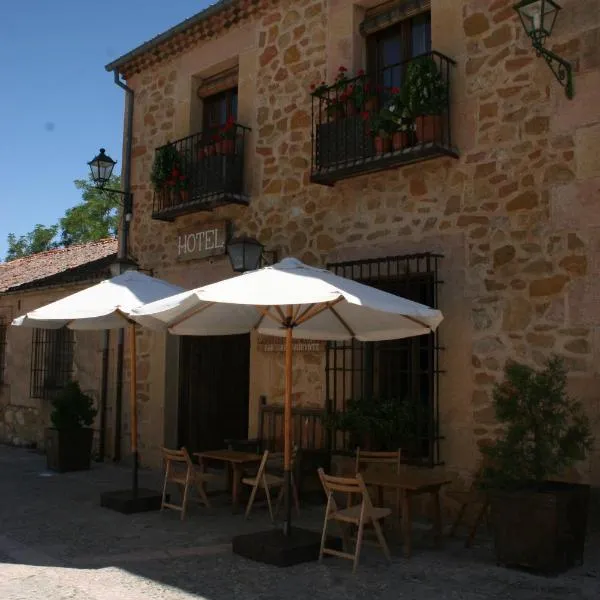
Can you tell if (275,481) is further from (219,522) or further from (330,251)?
(330,251)

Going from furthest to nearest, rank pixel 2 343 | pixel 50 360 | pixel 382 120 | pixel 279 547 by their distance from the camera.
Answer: pixel 2 343 → pixel 50 360 → pixel 382 120 → pixel 279 547

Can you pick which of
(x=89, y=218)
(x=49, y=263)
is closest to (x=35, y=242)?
(x=89, y=218)

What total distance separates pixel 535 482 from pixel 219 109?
6.73 metres

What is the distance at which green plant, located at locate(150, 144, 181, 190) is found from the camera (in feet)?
30.9

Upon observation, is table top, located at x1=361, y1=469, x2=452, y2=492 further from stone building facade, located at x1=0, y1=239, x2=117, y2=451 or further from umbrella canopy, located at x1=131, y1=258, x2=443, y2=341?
stone building facade, located at x1=0, y1=239, x2=117, y2=451

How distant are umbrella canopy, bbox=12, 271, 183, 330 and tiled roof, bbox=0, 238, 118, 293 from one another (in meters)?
5.61

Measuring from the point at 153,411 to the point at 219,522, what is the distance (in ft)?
11.8

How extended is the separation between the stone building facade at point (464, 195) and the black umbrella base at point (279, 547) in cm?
174

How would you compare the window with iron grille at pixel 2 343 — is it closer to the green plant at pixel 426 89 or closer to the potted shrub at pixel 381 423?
the potted shrub at pixel 381 423

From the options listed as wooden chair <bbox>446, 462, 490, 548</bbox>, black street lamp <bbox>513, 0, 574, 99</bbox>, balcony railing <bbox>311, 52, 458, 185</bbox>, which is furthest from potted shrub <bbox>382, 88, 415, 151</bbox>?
wooden chair <bbox>446, 462, 490, 548</bbox>

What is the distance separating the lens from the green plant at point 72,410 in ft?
31.8

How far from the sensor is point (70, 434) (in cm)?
957

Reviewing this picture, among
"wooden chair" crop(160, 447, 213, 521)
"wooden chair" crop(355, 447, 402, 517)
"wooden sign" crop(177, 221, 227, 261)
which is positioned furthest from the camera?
"wooden sign" crop(177, 221, 227, 261)

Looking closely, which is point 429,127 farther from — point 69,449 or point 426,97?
point 69,449
